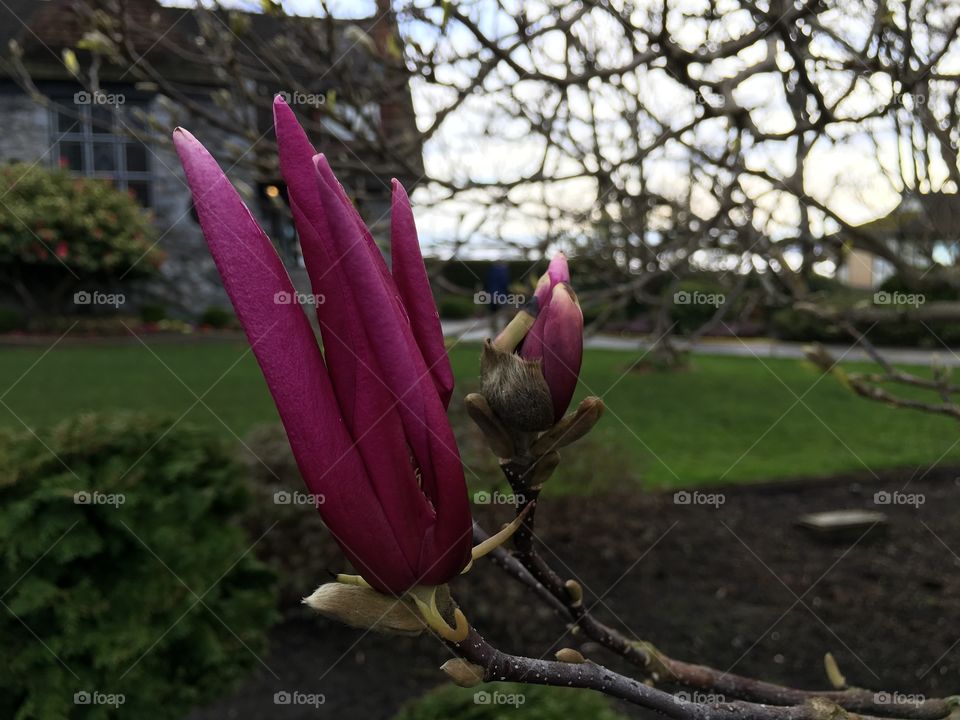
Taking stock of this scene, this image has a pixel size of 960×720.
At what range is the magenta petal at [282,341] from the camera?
538 millimetres

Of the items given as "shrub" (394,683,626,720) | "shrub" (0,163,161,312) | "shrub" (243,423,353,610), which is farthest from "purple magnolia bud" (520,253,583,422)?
"shrub" (0,163,161,312)

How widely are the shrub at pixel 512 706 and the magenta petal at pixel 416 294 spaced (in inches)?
72.0

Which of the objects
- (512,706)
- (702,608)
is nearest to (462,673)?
(512,706)

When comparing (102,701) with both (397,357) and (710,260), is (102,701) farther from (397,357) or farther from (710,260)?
(710,260)

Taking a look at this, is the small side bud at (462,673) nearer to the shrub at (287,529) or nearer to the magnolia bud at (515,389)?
the magnolia bud at (515,389)

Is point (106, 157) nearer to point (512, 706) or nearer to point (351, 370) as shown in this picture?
point (512, 706)

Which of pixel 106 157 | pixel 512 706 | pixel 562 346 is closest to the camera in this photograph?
pixel 562 346

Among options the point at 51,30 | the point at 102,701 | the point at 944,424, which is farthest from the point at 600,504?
the point at 51,30

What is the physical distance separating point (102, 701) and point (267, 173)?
2.11 metres

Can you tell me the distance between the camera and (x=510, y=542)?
32.1 inches

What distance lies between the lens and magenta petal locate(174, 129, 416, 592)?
0.54 meters

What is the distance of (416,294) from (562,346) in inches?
6.7

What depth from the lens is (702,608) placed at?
441 cm

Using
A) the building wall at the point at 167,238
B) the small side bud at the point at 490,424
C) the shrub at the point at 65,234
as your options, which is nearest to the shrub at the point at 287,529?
the small side bud at the point at 490,424
